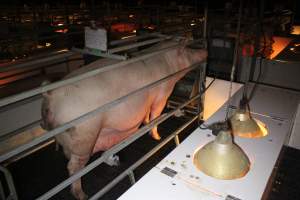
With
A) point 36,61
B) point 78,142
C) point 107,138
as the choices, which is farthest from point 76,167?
point 36,61

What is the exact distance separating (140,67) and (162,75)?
11.5 inches

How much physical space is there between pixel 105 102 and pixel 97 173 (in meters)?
0.91

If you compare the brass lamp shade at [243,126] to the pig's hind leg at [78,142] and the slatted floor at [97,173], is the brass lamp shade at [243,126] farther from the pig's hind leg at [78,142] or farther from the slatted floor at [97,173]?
the slatted floor at [97,173]

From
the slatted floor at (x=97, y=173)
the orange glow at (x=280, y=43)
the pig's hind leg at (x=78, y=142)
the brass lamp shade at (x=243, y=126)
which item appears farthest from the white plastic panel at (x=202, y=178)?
the orange glow at (x=280, y=43)

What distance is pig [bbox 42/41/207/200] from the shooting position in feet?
6.20

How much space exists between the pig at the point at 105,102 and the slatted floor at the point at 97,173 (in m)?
0.25

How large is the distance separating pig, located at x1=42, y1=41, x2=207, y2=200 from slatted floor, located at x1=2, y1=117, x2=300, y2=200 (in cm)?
25

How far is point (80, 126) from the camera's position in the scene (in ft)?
6.39

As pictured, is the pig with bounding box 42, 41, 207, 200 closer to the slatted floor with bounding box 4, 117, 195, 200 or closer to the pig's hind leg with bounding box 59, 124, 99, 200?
the pig's hind leg with bounding box 59, 124, 99, 200

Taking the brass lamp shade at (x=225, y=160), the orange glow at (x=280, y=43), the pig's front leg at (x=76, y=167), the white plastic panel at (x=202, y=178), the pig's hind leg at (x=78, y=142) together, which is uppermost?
the orange glow at (x=280, y=43)

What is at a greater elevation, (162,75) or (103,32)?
(103,32)

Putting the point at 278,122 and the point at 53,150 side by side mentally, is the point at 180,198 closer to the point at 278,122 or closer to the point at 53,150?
the point at 278,122

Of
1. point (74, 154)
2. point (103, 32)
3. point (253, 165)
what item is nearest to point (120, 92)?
point (74, 154)

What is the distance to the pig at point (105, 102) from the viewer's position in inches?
74.4
